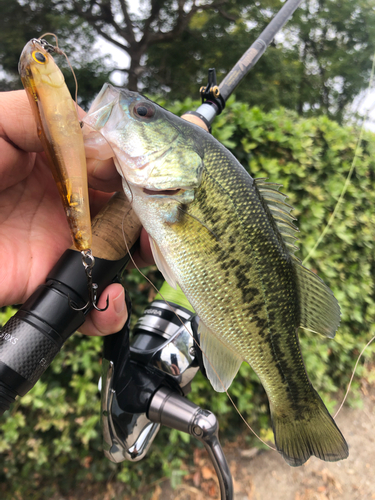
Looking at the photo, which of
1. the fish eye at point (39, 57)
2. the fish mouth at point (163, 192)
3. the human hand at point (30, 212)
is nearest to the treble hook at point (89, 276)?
the human hand at point (30, 212)

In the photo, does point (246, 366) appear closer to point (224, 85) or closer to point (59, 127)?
point (224, 85)

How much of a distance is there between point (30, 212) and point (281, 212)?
96cm

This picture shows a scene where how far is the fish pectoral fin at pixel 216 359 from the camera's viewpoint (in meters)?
1.00

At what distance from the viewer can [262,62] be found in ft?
26.9

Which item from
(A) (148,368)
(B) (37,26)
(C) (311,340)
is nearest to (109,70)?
(B) (37,26)

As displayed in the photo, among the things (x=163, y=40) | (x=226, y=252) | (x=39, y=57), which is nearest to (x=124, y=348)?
(x=226, y=252)

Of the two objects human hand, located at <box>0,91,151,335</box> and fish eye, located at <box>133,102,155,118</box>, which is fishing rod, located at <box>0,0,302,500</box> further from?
fish eye, located at <box>133,102,155,118</box>

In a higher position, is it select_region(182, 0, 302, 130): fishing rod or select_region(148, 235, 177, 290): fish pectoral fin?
select_region(182, 0, 302, 130): fishing rod

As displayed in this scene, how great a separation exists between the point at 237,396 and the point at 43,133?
8.70 ft

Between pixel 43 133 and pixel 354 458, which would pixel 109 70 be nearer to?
pixel 43 133

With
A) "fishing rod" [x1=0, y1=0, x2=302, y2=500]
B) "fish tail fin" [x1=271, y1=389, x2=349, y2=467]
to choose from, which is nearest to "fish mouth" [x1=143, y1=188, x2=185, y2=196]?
"fishing rod" [x1=0, y1=0, x2=302, y2=500]

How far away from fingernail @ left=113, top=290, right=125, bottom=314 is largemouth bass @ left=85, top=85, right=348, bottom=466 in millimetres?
176

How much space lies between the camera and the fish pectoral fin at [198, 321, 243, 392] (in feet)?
3.27

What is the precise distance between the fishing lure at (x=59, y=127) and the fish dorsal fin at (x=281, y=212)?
21.9 inches
